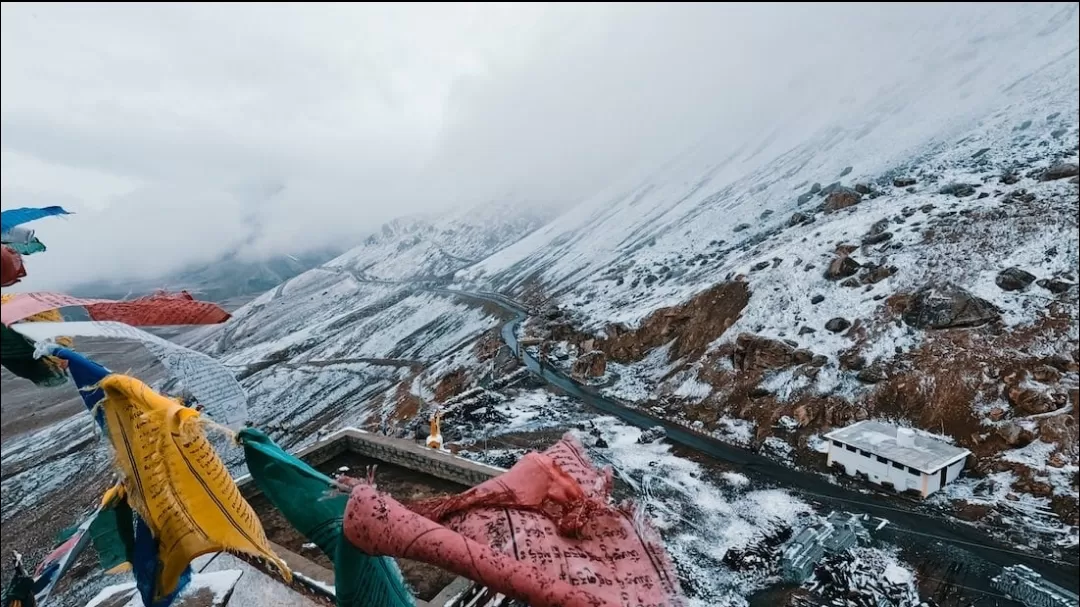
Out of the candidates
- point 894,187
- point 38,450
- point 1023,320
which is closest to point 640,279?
point 894,187

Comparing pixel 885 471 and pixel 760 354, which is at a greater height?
pixel 760 354

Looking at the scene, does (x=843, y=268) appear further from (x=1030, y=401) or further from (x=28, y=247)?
(x=28, y=247)

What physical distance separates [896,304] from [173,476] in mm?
41791

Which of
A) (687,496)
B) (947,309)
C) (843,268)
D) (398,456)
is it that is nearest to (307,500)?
(398,456)

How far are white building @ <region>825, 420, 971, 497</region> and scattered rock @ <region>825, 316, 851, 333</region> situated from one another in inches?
394

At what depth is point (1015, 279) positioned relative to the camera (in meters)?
34.7

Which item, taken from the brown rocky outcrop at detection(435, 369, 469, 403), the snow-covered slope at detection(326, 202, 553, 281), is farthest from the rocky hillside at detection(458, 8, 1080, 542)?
the snow-covered slope at detection(326, 202, 553, 281)

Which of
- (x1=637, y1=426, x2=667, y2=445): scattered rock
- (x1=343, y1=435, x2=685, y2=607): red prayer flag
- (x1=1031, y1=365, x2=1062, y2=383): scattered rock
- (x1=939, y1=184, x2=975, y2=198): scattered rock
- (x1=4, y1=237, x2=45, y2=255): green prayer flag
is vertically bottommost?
(x1=1031, y1=365, x2=1062, y2=383): scattered rock

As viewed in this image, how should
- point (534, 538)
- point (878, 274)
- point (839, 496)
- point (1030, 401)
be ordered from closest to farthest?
point (534, 538) → point (839, 496) → point (1030, 401) → point (878, 274)

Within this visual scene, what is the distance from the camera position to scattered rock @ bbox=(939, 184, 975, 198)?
4767 centimetres

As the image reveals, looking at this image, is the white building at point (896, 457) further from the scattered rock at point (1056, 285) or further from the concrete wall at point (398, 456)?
the concrete wall at point (398, 456)

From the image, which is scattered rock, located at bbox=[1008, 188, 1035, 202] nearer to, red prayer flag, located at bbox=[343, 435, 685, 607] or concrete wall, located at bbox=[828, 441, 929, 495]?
concrete wall, located at bbox=[828, 441, 929, 495]

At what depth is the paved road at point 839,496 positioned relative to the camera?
66.7 feet

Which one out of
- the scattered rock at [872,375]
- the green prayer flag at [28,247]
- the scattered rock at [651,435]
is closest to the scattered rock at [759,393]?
the scattered rock at [872,375]
